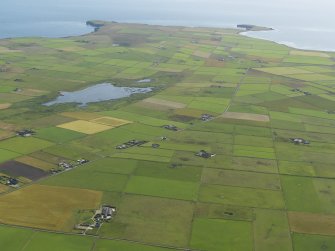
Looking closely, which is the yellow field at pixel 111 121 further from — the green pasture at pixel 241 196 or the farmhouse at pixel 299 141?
the farmhouse at pixel 299 141

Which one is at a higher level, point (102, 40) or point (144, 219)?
point (102, 40)

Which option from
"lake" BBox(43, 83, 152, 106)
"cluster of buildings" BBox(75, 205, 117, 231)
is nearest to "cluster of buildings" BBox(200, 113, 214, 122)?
"lake" BBox(43, 83, 152, 106)

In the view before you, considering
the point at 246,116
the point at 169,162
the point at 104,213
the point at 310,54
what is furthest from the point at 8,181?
the point at 310,54

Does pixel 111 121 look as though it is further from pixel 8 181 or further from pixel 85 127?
pixel 8 181

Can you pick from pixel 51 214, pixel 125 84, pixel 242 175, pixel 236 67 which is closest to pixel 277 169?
pixel 242 175

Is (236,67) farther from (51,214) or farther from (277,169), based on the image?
(51,214)

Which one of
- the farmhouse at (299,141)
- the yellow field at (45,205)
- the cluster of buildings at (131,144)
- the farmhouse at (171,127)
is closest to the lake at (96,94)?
the farmhouse at (171,127)

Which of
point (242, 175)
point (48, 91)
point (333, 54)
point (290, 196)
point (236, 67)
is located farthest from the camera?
point (333, 54)
